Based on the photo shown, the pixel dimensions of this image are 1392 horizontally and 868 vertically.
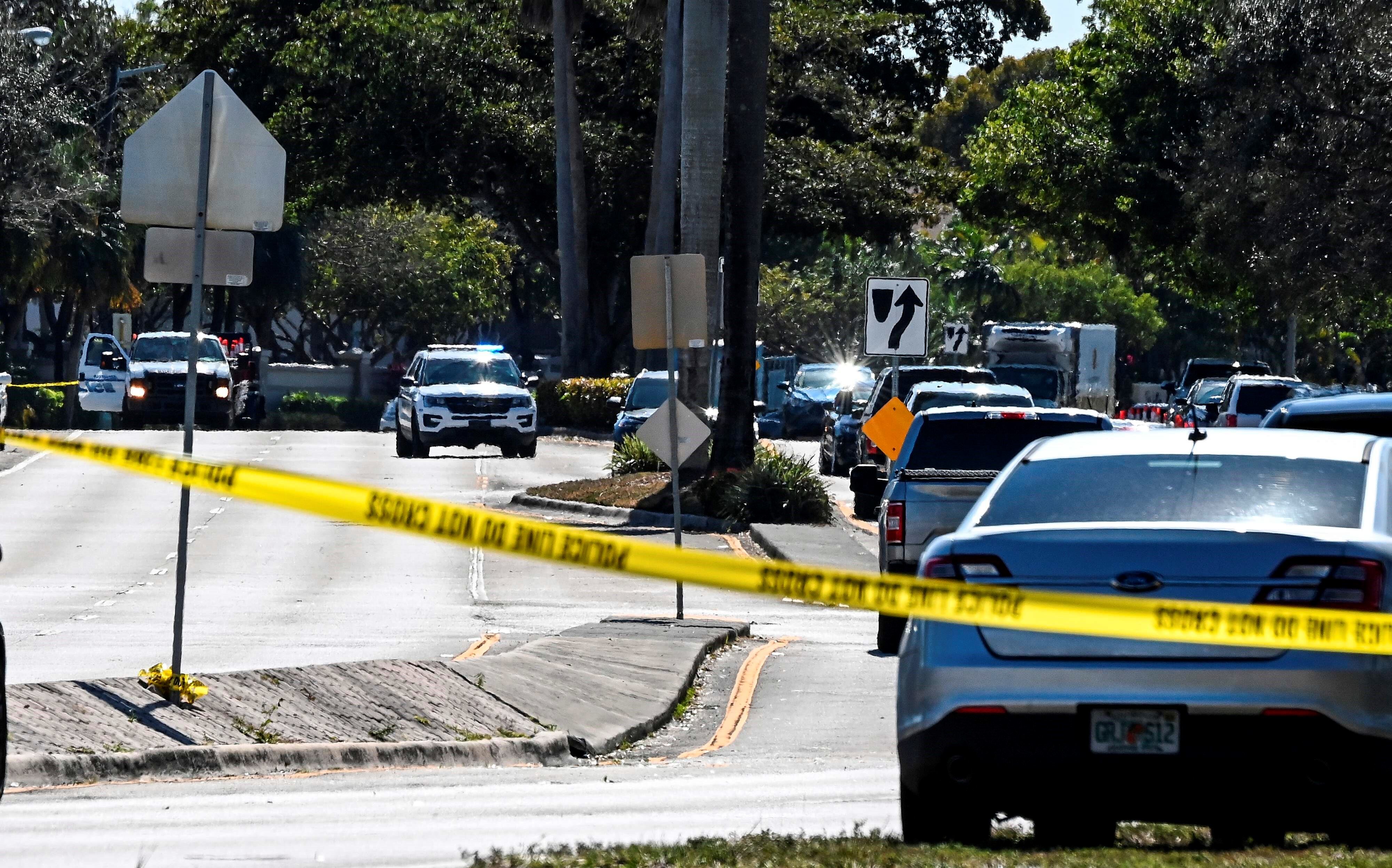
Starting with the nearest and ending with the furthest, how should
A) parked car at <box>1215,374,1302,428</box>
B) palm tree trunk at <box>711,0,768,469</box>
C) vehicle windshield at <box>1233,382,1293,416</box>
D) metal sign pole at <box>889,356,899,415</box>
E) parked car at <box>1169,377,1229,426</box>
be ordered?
palm tree trunk at <box>711,0,768,469</box>
metal sign pole at <box>889,356,899,415</box>
parked car at <box>1215,374,1302,428</box>
vehicle windshield at <box>1233,382,1293,416</box>
parked car at <box>1169,377,1229,426</box>

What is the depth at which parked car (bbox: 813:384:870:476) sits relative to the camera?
3469 centimetres

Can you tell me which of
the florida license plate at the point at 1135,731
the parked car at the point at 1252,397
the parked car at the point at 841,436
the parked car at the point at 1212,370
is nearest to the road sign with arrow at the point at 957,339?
the parked car at the point at 841,436

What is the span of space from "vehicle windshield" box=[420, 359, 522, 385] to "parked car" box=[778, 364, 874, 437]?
1243 centimetres

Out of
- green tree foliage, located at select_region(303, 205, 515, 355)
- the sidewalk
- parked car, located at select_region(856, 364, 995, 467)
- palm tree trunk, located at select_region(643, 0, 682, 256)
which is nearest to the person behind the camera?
the sidewalk

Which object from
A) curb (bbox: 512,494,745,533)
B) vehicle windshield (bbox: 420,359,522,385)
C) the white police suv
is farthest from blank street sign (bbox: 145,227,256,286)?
vehicle windshield (bbox: 420,359,522,385)

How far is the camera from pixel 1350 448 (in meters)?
7.31

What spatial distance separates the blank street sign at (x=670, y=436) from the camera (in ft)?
55.8

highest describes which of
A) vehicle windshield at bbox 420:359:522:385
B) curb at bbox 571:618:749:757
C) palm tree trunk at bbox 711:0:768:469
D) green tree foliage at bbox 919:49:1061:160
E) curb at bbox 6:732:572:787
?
green tree foliage at bbox 919:49:1061:160

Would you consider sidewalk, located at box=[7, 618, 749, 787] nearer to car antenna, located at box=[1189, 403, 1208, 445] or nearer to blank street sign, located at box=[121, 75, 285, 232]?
blank street sign, located at box=[121, 75, 285, 232]

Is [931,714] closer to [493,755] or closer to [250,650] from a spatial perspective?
[493,755]

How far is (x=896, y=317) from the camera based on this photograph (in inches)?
877

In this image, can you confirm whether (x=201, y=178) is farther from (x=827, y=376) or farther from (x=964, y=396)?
(x=827, y=376)

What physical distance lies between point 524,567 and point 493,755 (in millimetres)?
11529

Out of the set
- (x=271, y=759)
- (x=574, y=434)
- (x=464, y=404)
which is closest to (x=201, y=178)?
(x=271, y=759)
